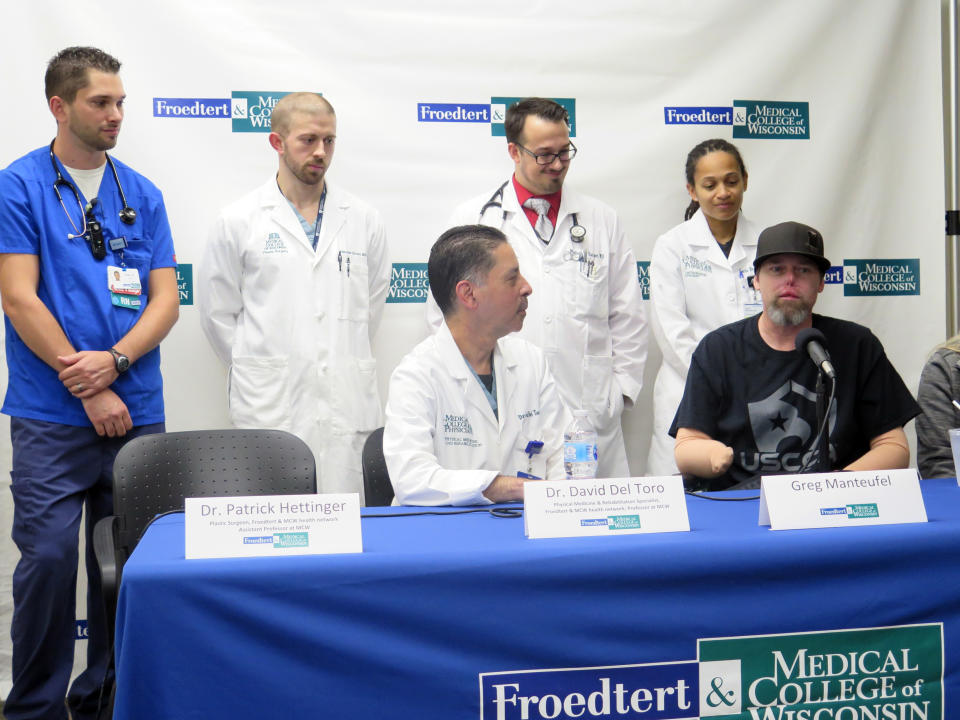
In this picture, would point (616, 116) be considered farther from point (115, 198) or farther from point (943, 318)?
point (115, 198)

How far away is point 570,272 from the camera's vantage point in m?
3.94

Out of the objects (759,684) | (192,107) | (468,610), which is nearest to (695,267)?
(192,107)

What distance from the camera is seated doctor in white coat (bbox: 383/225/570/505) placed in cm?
257

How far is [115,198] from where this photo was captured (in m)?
3.30

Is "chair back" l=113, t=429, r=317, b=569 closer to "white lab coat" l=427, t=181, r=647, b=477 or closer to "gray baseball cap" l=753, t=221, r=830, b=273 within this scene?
"white lab coat" l=427, t=181, r=647, b=477

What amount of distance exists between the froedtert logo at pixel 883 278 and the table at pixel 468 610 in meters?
2.78

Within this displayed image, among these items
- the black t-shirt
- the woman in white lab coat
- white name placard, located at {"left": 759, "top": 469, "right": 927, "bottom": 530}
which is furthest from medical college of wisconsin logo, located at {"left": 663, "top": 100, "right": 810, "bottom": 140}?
white name placard, located at {"left": 759, "top": 469, "right": 927, "bottom": 530}

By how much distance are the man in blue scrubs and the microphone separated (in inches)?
81.4

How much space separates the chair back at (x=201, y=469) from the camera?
258 cm

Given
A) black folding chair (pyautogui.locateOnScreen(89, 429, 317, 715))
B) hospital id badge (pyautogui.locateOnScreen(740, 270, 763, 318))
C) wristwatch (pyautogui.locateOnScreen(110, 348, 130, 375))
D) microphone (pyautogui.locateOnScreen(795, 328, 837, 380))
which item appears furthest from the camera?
hospital id badge (pyautogui.locateOnScreen(740, 270, 763, 318))

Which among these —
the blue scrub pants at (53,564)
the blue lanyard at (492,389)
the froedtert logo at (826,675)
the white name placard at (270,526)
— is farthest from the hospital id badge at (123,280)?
the froedtert logo at (826,675)

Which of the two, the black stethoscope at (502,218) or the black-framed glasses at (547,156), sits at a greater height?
the black-framed glasses at (547,156)

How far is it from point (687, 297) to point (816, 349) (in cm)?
197

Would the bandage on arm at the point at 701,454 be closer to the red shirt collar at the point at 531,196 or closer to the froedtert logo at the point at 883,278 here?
the red shirt collar at the point at 531,196
